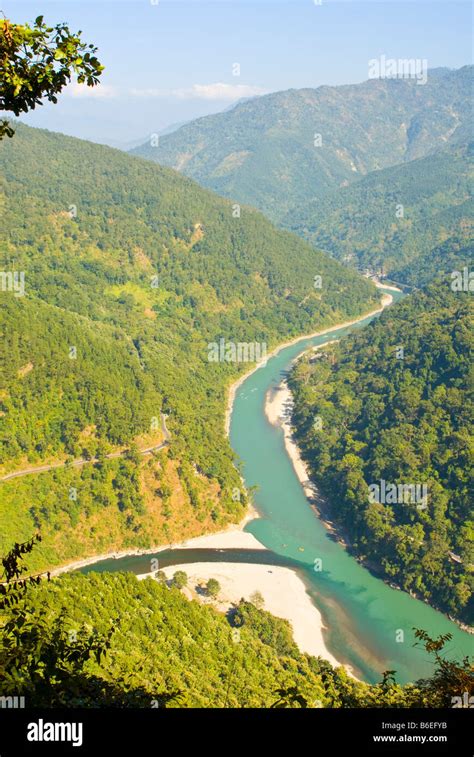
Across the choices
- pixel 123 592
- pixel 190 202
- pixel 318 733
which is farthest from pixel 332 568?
pixel 190 202

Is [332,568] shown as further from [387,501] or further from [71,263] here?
[71,263]

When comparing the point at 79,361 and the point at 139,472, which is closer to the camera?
the point at 139,472

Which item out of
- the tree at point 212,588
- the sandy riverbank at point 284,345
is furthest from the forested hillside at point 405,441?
the tree at point 212,588

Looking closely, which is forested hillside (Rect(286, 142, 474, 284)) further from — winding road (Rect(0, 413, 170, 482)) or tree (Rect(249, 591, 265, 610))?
tree (Rect(249, 591, 265, 610))

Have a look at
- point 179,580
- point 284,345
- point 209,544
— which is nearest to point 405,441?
point 209,544

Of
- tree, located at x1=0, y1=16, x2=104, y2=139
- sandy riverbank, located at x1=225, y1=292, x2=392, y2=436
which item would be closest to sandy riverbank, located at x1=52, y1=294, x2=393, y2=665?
sandy riverbank, located at x1=225, y1=292, x2=392, y2=436

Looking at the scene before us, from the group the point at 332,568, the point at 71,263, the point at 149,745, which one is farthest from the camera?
the point at 71,263

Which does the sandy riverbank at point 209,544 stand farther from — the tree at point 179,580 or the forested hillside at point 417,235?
the forested hillside at point 417,235
